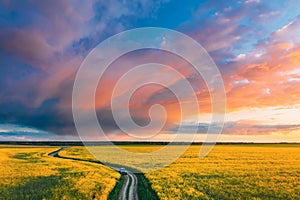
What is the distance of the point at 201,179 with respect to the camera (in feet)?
96.4

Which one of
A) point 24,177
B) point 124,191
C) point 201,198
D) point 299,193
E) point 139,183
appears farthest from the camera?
point 24,177

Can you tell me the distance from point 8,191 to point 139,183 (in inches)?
480

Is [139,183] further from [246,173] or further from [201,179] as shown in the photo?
[246,173]

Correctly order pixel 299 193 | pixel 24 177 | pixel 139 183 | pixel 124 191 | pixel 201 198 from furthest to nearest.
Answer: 1. pixel 24 177
2. pixel 139 183
3. pixel 124 191
4. pixel 299 193
5. pixel 201 198

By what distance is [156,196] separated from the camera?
22297 mm

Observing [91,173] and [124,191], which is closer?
[124,191]

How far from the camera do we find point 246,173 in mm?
33281

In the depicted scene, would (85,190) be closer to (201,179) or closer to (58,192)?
(58,192)

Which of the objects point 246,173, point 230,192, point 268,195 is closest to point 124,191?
point 230,192

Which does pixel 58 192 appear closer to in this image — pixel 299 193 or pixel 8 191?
pixel 8 191

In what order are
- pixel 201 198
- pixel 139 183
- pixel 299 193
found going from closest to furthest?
pixel 201 198
pixel 299 193
pixel 139 183

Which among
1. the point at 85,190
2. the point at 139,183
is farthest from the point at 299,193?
the point at 85,190

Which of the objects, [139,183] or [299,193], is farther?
[139,183]

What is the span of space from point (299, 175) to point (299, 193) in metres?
10.7
